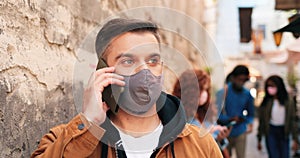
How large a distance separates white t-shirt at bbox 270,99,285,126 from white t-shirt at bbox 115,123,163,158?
429 cm

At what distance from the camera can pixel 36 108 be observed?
1775 mm

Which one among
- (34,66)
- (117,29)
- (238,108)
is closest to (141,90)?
(117,29)

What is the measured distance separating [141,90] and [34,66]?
767 millimetres

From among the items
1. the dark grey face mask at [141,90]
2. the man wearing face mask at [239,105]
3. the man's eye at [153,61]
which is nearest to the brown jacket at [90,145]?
the dark grey face mask at [141,90]

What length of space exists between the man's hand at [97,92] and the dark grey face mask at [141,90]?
0.03m

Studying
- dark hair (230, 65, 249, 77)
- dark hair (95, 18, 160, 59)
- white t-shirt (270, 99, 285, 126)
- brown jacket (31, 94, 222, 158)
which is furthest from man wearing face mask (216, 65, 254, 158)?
dark hair (95, 18, 160, 59)

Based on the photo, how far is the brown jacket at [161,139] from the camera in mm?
1188

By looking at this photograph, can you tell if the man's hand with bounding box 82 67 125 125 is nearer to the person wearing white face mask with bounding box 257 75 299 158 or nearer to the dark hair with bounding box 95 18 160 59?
the dark hair with bounding box 95 18 160 59

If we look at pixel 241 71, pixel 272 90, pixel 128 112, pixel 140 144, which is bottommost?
pixel 272 90

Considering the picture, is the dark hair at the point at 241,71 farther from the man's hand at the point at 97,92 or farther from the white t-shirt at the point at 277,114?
the man's hand at the point at 97,92

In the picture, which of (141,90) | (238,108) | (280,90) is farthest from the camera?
(280,90)

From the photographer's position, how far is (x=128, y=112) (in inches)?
48.2

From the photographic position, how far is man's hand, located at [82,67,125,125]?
1.17 meters

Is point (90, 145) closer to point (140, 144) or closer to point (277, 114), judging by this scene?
point (140, 144)
